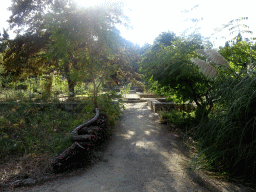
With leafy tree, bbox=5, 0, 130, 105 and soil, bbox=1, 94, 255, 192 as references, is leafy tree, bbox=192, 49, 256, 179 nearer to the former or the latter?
soil, bbox=1, 94, 255, 192

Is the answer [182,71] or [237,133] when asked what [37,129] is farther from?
[237,133]

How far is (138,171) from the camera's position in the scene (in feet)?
9.98

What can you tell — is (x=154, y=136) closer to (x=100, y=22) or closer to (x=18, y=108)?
(x=100, y=22)

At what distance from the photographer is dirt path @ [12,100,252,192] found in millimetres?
2490

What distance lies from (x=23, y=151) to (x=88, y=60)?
3696 millimetres

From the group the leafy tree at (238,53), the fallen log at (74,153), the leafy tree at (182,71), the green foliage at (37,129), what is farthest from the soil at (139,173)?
the leafy tree at (238,53)

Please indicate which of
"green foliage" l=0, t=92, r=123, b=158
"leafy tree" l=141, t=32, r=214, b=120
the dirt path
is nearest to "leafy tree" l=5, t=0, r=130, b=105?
"green foliage" l=0, t=92, r=123, b=158

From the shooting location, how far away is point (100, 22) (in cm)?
543

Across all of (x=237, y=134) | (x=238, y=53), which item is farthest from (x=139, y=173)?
(x=238, y=53)

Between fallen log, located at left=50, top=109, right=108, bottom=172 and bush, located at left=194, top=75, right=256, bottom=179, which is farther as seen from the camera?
fallen log, located at left=50, top=109, right=108, bottom=172

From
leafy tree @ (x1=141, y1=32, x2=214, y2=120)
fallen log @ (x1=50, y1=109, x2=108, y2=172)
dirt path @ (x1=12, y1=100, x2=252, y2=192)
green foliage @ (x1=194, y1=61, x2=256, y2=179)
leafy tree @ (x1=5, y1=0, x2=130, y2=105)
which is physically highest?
leafy tree @ (x1=5, y1=0, x2=130, y2=105)

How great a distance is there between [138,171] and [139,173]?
0.08 metres

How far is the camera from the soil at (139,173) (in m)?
2.48

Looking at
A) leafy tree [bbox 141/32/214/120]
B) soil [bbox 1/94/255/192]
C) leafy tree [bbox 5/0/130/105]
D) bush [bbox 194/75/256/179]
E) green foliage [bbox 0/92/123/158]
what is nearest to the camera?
bush [bbox 194/75/256/179]
